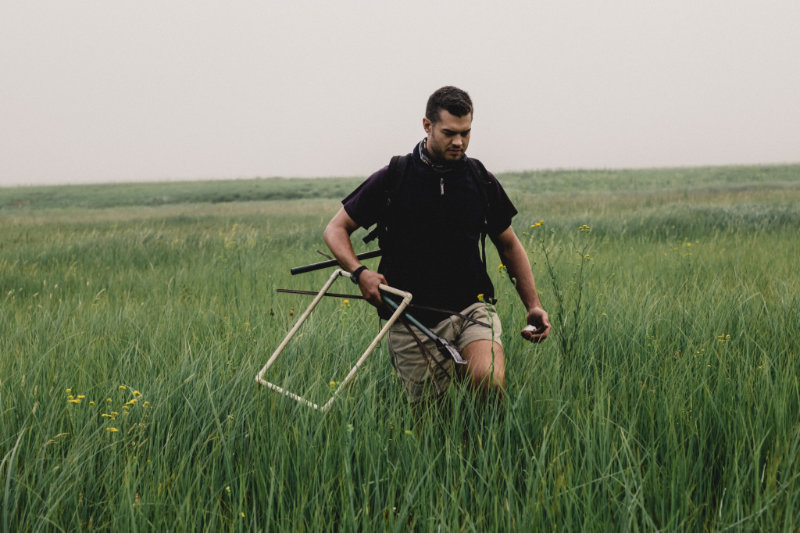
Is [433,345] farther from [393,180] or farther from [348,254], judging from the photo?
[393,180]

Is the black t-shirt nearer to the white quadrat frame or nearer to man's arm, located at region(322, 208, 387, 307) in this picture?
man's arm, located at region(322, 208, 387, 307)

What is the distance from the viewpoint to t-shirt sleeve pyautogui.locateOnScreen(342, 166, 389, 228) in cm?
312

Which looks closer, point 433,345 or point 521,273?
point 433,345

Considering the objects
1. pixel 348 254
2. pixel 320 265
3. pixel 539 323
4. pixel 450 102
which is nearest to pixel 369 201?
pixel 348 254

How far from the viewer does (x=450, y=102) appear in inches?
111

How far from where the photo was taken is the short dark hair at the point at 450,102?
9.23 ft

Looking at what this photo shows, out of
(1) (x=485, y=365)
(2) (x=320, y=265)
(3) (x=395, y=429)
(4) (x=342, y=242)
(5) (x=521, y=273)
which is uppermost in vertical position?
(4) (x=342, y=242)

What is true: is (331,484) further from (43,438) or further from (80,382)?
(80,382)

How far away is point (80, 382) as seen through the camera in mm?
3160

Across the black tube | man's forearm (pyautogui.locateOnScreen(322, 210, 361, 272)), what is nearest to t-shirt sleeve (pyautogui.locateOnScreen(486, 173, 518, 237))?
the black tube

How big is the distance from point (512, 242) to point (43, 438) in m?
2.49

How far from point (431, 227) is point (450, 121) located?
0.55 metres

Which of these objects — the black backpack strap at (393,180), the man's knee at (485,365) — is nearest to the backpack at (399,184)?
the black backpack strap at (393,180)

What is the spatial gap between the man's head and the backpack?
0.72ft
